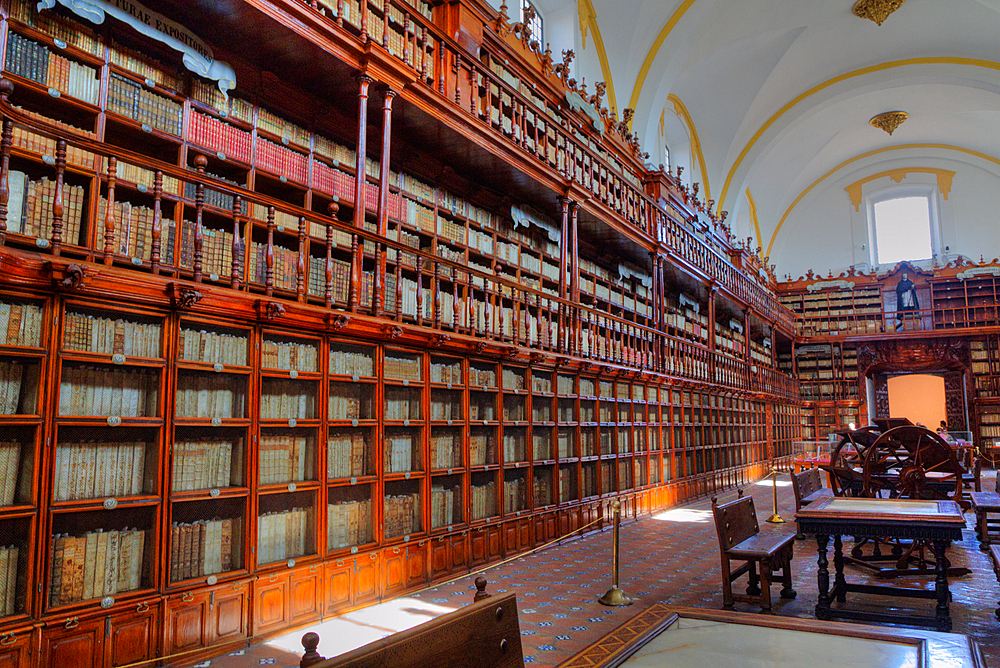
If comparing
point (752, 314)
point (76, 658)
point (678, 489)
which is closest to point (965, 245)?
point (752, 314)

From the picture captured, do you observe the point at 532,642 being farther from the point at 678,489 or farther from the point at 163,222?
the point at 678,489

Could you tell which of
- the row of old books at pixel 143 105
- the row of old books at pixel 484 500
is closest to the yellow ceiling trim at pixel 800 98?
the row of old books at pixel 484 500

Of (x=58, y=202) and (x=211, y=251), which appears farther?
(x=211, y=251)

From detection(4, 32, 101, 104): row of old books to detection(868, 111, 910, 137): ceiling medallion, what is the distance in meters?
23.4

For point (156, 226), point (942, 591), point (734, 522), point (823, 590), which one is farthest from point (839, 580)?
point (156, 226)

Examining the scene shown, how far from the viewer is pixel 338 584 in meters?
4.62

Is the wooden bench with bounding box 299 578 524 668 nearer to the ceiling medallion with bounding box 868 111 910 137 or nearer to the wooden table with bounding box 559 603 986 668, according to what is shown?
the wooden table with bounding box 559 603 986 668

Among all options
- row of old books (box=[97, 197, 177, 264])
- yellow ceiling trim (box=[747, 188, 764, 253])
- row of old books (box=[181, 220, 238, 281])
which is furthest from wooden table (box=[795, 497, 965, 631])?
yellow ceiling trim (box=[747, 188, 764, 253])

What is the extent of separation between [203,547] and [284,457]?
0.74m

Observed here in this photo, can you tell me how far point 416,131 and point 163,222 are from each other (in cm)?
302

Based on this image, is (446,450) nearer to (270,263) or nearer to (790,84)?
(270,263)

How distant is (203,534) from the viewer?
12.9 ft

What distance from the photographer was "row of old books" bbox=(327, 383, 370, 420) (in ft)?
15.9

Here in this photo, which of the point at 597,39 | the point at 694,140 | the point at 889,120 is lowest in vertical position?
the point at 597,39
